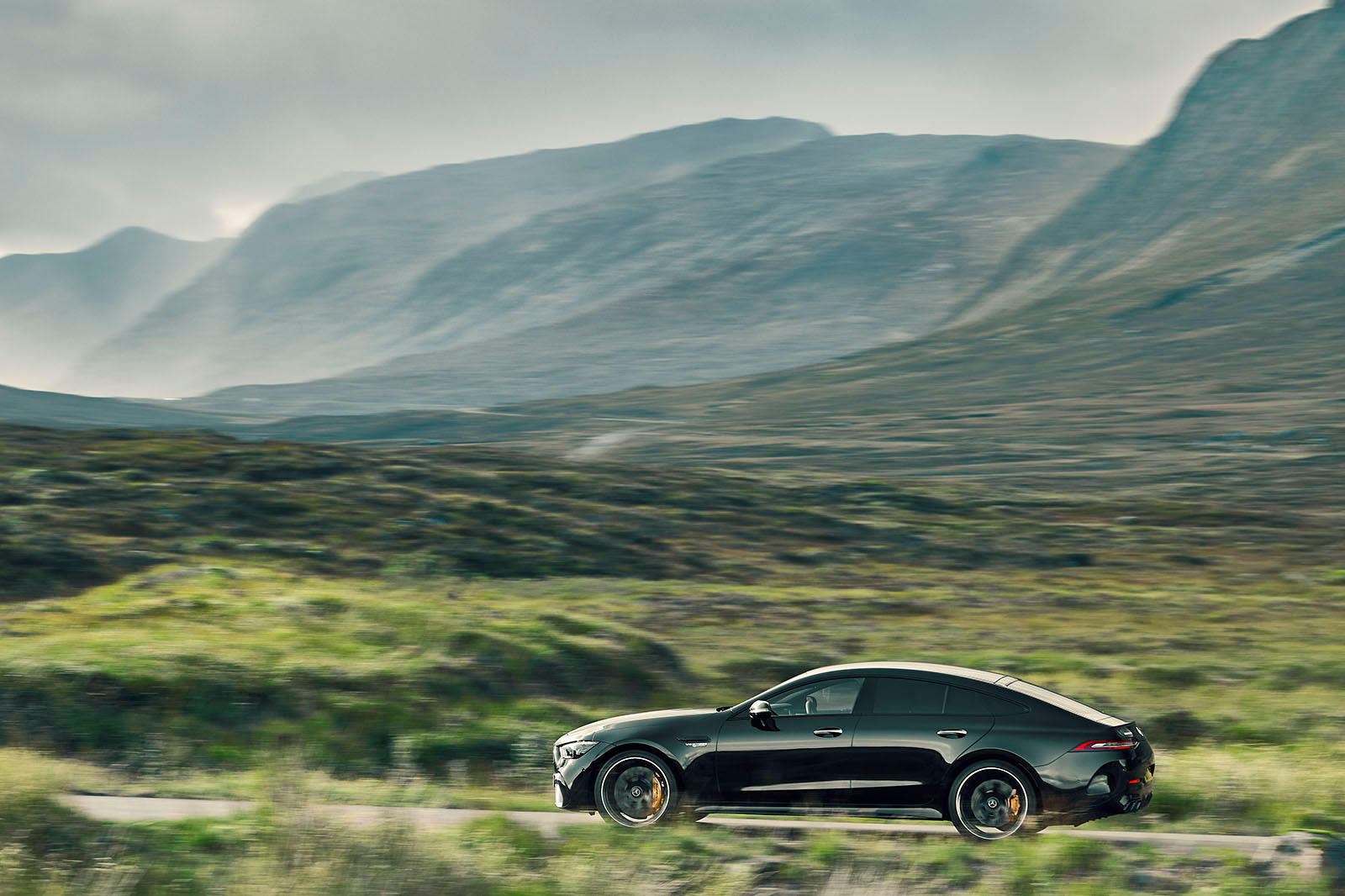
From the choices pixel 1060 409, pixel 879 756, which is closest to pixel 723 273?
pixel 1060 409

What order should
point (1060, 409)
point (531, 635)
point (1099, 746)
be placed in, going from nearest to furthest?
point (1099, 746)
point (531, 635)
point (1060, 409)

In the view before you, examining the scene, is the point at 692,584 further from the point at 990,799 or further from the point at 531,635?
the point at 990,799

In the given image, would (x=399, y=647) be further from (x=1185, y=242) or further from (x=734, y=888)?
(x=1185, y=242)

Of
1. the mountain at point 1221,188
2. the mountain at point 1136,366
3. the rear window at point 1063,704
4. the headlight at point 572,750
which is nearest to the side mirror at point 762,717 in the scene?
the headlight at point 572,750

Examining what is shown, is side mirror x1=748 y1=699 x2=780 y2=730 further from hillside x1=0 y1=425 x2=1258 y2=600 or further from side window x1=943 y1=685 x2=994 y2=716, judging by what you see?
hillside x1=0 y1=425 x2=1258 y2=600

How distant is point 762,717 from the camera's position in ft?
31.7

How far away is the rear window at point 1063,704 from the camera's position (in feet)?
30.8

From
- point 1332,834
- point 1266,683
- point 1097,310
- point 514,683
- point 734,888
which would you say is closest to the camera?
point 734,888

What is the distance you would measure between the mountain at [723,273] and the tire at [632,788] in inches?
3980

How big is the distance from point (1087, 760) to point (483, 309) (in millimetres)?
161824

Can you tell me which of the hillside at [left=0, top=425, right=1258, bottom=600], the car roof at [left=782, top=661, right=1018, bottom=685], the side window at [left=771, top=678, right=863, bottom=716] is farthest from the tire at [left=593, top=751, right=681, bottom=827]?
the hillside at [left=0, top=425, right=1258, bottom=600]

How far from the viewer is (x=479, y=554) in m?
30.0

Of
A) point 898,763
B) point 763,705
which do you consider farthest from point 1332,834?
point 763,705

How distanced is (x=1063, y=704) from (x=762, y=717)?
7.34 ft
